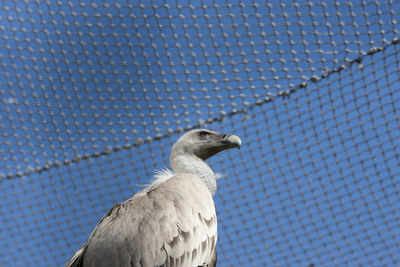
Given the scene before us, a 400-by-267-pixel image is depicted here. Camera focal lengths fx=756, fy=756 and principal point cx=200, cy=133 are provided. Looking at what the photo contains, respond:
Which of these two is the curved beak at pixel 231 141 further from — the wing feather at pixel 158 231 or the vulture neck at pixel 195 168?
the wing feather at pixel 158 231

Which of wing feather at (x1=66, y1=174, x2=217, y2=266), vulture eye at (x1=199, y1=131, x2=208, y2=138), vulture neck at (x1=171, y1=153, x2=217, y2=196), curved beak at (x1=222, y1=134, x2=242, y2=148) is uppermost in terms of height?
vulture eye at (x1=199, y1=131, x2=208, y2=138)

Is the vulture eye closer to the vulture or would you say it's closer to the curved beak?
the curved beak

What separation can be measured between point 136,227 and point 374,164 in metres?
2.47

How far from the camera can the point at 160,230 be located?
146 inches

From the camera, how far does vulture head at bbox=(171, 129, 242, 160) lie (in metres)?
4.73

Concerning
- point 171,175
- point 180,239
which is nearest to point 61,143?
point 171,175

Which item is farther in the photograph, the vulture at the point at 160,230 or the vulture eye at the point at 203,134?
the vulture eye at the point at 203,134

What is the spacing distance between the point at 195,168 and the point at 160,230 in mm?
945

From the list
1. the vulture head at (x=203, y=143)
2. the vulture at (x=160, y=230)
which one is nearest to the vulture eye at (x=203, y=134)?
the vulture head at (x=203, y=143)

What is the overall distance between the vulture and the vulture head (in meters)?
0.40

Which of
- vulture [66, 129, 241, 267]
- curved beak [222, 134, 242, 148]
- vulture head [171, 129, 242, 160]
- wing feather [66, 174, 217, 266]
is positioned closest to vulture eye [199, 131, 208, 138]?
vulture head [171, 129, 242, 160]

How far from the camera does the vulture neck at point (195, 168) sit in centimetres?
457

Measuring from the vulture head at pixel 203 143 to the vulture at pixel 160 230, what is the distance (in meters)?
0.40

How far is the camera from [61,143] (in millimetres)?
5867
